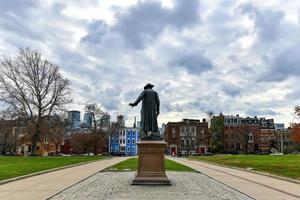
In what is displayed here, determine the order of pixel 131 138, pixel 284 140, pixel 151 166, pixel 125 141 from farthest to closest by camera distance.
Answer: pixel 131 138
pixel 125 141
pixel 284 140
pixel 151 166

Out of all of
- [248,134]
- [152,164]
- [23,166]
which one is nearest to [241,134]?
[248,134]

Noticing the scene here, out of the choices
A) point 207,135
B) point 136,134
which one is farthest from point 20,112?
point 136,134

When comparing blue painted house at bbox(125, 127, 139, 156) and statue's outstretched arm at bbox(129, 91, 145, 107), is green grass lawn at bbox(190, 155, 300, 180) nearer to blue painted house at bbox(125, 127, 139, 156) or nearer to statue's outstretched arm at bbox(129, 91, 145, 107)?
statue's outstretched arm at bbox(129, 91, 145, 107)

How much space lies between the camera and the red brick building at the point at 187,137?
119250 millimetres

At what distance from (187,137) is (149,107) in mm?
104102

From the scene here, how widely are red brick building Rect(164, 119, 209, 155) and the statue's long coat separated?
10107 cm

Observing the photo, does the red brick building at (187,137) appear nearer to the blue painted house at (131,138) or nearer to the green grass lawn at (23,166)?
the blue painted house at (131,138)

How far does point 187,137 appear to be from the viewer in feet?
396

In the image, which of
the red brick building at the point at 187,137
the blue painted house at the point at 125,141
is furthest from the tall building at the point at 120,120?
the blue painted house at the point at 125,141

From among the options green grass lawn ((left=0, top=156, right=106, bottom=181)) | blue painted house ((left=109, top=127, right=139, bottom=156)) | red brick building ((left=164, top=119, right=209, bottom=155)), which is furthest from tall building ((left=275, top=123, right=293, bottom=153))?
green grass lawn ((left=0, top=156, right=106, bottom=181))

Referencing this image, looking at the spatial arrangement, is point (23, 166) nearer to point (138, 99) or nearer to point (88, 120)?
point (138, 99)

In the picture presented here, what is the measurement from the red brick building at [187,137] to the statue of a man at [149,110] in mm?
101006

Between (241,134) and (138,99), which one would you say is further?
(241,134)

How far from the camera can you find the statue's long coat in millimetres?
17438
